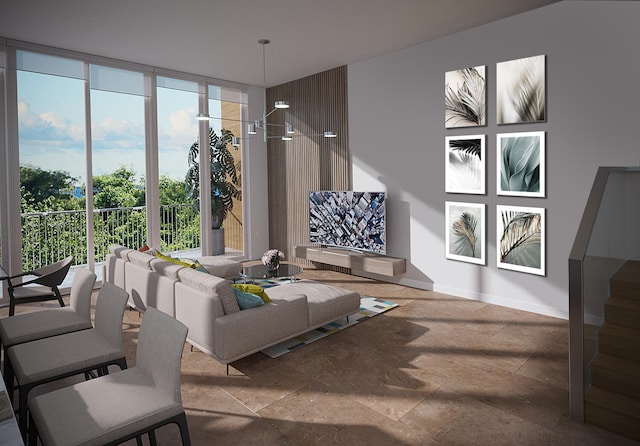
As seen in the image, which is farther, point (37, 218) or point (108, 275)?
point (37, 218)

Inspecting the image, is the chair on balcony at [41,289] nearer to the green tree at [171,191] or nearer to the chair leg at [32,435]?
the chair leg at [32,435]

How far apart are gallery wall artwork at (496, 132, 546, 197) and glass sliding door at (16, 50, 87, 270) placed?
5277mm

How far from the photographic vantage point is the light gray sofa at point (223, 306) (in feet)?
10.8

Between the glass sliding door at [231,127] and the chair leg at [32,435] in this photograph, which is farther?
the glass sliding door at [231,127]

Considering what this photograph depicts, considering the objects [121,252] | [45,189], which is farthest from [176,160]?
[121,252]

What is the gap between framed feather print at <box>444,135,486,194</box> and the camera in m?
4.96

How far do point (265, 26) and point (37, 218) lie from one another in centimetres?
389

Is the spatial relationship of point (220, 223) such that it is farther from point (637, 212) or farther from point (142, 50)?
point (637, 212)

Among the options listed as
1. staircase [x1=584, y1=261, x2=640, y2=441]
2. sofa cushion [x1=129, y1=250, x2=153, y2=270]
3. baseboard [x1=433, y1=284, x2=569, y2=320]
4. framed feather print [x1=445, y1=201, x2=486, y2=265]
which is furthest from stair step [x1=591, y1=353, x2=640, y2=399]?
sofa cushion [x1=129, y1=250, x2=153, y2=270]

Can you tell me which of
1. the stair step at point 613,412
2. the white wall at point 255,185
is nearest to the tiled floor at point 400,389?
the stair step at point 613,412

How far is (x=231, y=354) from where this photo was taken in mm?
3254

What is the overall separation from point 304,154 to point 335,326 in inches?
142

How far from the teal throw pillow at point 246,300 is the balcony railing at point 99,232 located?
12.1 feet

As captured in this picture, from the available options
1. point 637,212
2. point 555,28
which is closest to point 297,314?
point 637,212
